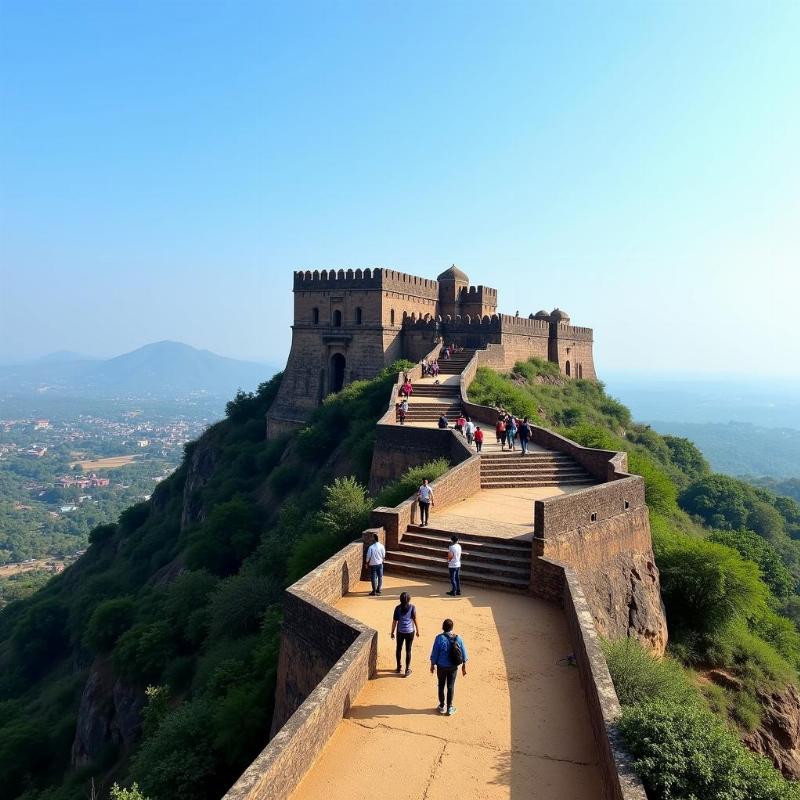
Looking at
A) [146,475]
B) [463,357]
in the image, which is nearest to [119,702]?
[463,357]

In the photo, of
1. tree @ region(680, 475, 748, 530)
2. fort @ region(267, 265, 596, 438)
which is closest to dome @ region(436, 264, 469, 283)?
fort @ region(267, 265, 596, 438)

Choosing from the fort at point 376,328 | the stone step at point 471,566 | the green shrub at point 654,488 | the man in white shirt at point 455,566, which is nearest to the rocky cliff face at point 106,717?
the stone step at point 471,566

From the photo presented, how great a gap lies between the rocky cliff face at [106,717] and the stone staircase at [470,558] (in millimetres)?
11003

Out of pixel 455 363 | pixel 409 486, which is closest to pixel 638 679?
pixel 409 486

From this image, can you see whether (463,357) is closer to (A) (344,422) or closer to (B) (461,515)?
(A) (344,422)

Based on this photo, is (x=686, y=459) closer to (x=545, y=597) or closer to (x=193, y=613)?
(x=193, y=613)

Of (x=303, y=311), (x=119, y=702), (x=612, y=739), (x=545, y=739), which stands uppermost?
(x=303, y=311)

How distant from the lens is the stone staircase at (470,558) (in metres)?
10.1

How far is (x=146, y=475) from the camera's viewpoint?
652ft

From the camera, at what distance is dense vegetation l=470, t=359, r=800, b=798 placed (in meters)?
5.90

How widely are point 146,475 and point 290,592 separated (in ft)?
679

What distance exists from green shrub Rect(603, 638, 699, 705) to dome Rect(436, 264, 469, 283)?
101 ft

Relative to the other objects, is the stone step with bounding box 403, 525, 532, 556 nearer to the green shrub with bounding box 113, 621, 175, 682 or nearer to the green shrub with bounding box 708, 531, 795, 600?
the green shrub with bounding box 113, 621, 175, 682

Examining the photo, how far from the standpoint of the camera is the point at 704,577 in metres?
14.1
